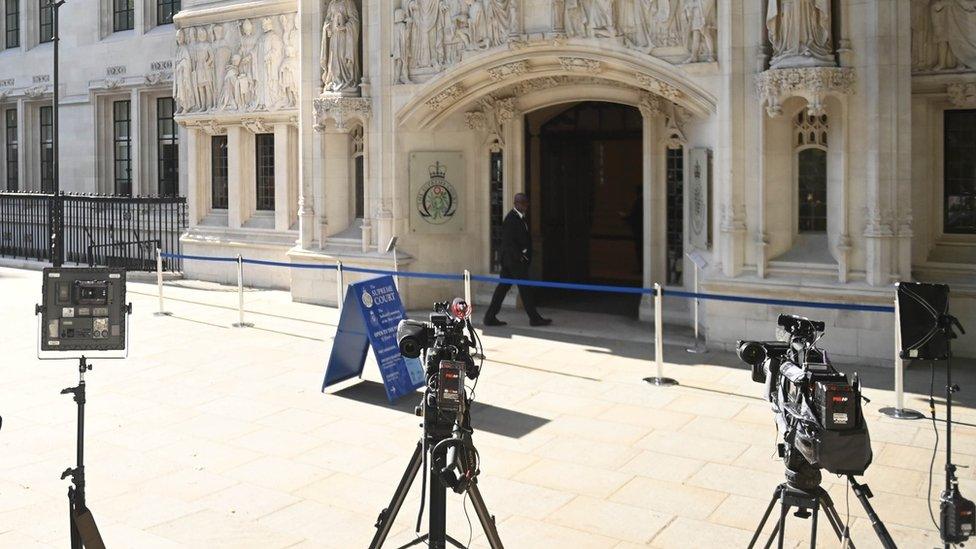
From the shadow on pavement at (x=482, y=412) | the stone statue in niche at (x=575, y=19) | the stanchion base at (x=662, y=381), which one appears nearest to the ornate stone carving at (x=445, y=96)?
the stone statue in niche at (x=575, y=19)

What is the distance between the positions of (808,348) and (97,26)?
24.7m

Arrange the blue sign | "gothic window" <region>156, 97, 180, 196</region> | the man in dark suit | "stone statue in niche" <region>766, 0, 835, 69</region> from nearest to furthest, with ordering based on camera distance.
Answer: the blue sign
"stone statue in niche" <region>766, 0, 835, 69</region>
the man in dark suit
"gothic window" <region>156, 97, 180, 196</region>

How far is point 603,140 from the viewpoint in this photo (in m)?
17.6

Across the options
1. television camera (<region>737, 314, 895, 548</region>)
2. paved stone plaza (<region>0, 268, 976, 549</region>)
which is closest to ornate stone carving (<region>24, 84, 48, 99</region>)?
paved stone plaza (<region>0, 268, 976, 549</region>)

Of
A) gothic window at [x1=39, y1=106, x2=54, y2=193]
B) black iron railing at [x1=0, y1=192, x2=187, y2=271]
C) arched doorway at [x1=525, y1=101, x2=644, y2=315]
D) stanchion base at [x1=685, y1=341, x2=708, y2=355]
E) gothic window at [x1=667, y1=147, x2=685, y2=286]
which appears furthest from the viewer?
gothic window at [x1=39, y1=106, x2=54, y2=193]

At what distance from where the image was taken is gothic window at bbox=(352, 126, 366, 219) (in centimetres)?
1747

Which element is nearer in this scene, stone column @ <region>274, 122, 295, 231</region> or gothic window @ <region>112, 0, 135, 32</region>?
stone column @ <region>274, 122, 295, 231</region>

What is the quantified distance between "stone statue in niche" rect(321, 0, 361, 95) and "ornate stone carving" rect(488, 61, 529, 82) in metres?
2.83

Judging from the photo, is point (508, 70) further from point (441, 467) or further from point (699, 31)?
point (441, 467)

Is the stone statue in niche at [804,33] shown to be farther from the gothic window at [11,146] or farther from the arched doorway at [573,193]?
the gothic window at [11,146]

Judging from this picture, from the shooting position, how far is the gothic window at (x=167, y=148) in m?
24.7

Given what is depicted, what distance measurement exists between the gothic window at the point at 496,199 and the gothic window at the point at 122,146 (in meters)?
12.9

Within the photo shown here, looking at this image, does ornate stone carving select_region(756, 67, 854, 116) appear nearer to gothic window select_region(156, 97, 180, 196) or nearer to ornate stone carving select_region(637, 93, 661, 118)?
ornate stone carving select_region(637, 93, 661, 118)

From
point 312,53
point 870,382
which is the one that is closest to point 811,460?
point 870,382
